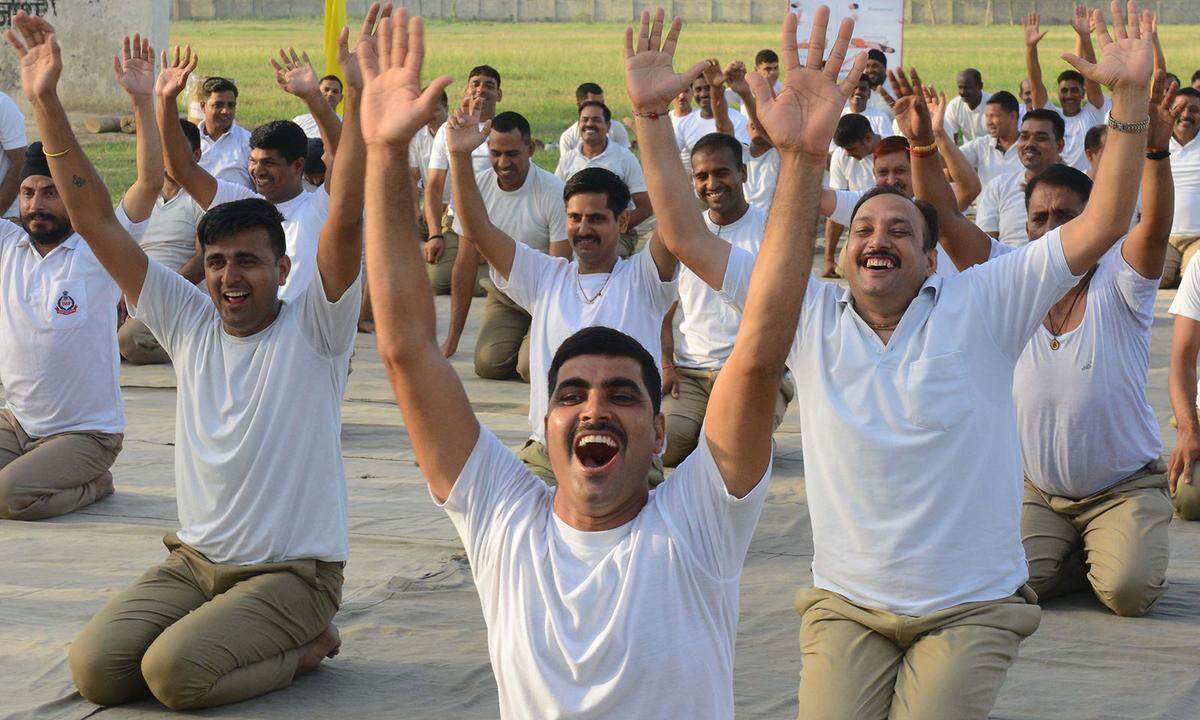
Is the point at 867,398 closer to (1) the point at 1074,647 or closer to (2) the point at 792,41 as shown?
(2) the point at 792,41

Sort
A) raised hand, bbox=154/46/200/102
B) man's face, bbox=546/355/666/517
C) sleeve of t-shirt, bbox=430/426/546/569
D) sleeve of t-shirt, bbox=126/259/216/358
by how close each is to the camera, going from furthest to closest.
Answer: raised hand, bbox=154/46/200/102
sleeve of t-shirt, bbox=126/259/216/358
sleeve of t-shirt, bbox=430/426/546/569
man's face, bbox=546/355/666/517

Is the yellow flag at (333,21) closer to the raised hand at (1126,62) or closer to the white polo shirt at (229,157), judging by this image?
the white polo shirt at (229,157)

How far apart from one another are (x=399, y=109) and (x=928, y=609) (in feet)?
7.19

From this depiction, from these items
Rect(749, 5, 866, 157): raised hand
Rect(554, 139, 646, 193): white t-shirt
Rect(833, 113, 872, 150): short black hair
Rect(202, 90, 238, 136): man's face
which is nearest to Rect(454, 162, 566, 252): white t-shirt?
Rect(554, 139, 646, 193): white t-shirt

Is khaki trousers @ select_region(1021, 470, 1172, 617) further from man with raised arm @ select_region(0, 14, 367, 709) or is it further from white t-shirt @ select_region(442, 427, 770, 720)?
white t-shirt @ select_region(442, 427, 770, 720)

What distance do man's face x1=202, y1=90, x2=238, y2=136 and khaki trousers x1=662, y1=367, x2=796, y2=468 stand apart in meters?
5.00

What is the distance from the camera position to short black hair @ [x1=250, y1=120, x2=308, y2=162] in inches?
338

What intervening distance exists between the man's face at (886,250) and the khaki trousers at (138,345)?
25.4 ft

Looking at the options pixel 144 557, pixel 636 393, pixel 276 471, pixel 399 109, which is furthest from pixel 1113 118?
pixel 144 557

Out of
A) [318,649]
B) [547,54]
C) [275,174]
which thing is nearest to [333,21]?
[275,174]

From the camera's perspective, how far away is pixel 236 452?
538cm

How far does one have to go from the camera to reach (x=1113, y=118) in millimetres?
4684

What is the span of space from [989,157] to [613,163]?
3.51 m

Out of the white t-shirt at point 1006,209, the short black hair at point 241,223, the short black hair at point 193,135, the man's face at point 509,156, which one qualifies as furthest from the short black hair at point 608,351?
the white t-shirt at point 1006,209
